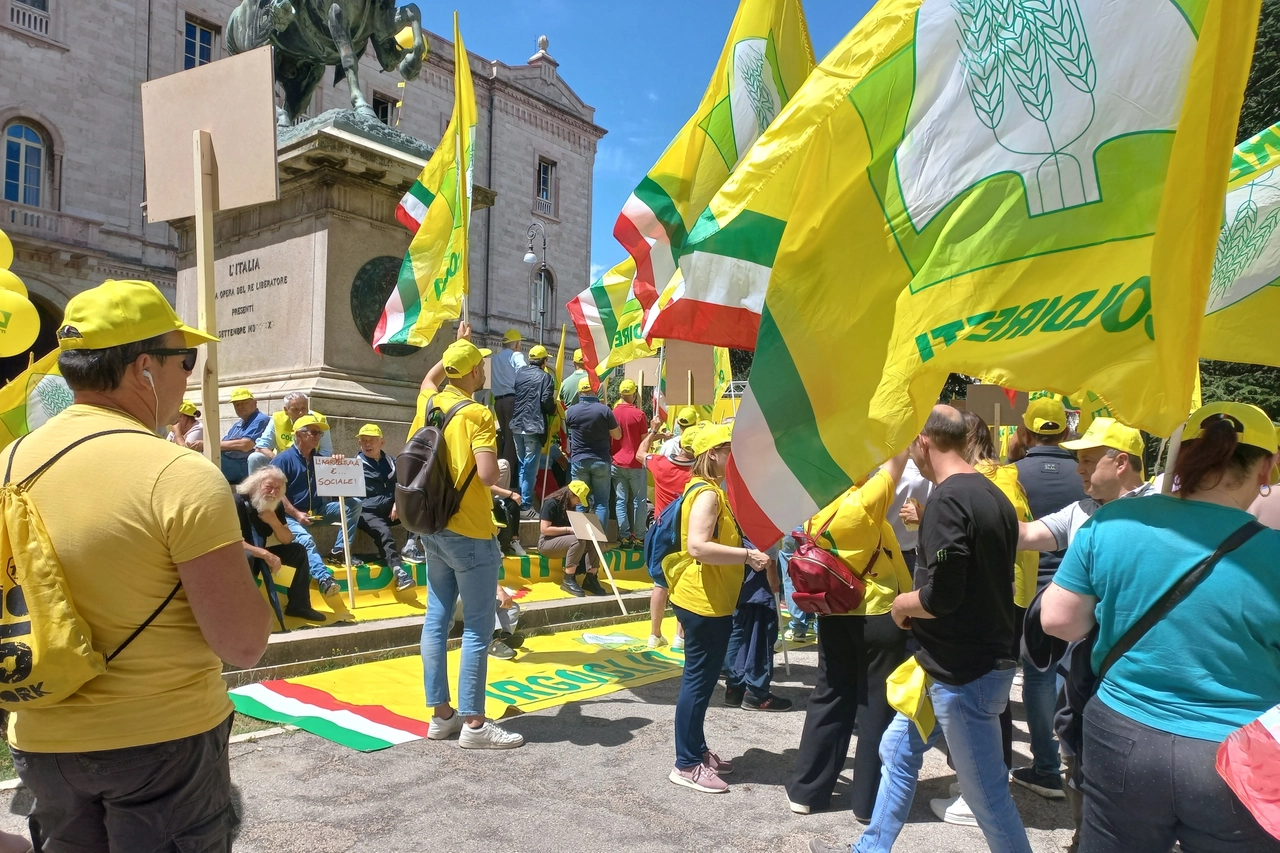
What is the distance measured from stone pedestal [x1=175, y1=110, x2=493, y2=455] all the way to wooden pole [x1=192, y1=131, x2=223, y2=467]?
5310mm

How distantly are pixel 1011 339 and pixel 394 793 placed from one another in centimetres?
338

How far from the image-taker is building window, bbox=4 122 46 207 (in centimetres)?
2197

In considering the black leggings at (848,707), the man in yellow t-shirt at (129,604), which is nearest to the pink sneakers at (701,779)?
the black leggings at (848,707)

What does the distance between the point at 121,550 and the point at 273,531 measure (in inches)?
197

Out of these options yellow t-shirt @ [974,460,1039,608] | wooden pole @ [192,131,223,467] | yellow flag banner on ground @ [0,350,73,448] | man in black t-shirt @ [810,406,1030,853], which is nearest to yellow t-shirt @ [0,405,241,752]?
wooden pole @ [192,131,223,467]

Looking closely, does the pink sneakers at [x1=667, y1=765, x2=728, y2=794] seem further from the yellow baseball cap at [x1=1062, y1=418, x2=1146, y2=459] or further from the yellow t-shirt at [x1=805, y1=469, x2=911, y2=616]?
the yellow baseball cap at [x1=1062, y1=418, x2=1146, y2=459]

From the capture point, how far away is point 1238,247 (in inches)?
130

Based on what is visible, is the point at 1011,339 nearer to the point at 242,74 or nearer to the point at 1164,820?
the point at 1164,820

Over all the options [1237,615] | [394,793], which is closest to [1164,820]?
[1237,615]

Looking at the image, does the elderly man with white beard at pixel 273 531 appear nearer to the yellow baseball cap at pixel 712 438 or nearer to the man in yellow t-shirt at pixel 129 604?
the yellow baseball cap at pixel 712 438

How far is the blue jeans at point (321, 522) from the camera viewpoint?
22.3ft

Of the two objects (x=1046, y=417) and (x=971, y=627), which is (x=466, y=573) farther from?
(x=1046, y=417)

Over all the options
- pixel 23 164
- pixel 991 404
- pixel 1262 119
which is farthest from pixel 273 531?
pixel 23 164

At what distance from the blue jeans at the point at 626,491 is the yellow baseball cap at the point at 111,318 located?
8.37 m
